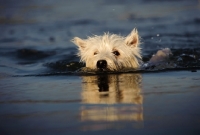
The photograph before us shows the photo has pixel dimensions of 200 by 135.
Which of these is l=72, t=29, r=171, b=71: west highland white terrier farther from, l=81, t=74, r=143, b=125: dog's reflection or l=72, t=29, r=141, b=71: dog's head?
l=81, t=74, r=143, b=125: dog's reflection

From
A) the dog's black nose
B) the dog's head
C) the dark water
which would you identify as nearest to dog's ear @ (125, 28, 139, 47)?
the dog's head

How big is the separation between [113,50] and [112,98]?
3.34 meters

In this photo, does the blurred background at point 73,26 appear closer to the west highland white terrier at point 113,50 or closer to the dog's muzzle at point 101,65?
the west highland white terrier at point 113,50

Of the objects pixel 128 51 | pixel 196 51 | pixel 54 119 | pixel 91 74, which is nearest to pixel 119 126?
pixel 54 119

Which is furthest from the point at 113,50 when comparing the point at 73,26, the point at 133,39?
the point at 73,26

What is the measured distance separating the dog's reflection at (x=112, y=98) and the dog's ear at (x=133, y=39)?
1.33 meters

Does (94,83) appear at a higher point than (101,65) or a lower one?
lower

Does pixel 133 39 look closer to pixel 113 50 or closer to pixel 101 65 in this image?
pixel 113 50

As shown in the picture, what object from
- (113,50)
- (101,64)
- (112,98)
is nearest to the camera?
(112,98)

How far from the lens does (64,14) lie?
19.8m

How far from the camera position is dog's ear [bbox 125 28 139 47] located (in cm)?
934

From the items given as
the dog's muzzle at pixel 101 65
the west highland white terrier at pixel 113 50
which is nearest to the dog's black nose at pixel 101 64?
the dog's muzzle at pixel 101 65

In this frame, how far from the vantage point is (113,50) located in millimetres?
9195

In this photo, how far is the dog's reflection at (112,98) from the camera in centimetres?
498
